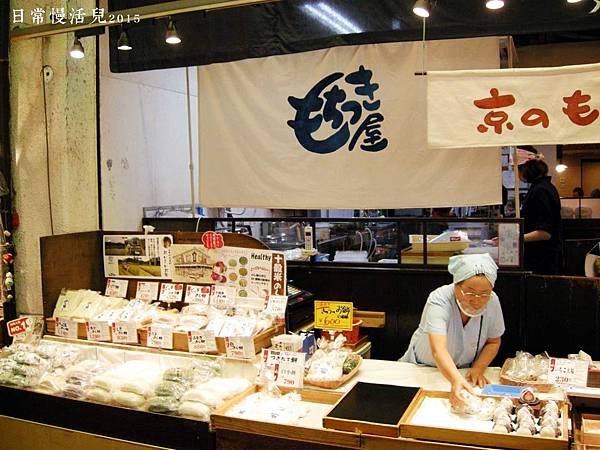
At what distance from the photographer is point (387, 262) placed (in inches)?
212

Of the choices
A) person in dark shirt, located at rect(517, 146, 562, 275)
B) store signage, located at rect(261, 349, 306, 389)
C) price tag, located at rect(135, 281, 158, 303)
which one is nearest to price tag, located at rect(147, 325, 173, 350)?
price tag, located at rect(135, 281, 158, 303)

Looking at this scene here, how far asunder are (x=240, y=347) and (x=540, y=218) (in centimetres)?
324

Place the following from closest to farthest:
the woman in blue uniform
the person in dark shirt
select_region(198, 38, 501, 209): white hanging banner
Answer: the woman in blue uniform
select_region(198, 38, 501, 209): white hanging banner
the person in dark shirt

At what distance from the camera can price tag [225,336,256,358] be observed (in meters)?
3.93

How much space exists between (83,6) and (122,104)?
94cm

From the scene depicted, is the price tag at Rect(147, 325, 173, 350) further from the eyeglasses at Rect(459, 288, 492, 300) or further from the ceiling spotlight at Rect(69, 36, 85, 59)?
the ceiling spotlight at Rect(69, 36, 85, 59)

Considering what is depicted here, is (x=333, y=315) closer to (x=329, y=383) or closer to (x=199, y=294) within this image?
(x=329, y=383)

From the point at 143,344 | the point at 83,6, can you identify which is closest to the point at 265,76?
the point at 83,6

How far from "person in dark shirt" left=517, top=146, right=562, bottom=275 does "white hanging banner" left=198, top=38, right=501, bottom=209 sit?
3.08 ft

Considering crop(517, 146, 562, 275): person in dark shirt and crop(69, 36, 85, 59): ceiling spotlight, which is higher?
crop(69, 36, 85, 59): ceiling spotlight

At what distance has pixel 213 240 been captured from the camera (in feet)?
15.1

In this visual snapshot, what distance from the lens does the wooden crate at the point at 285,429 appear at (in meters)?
2.97

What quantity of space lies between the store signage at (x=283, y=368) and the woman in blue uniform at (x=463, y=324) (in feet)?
2.65

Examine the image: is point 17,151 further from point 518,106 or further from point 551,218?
point 551,218
